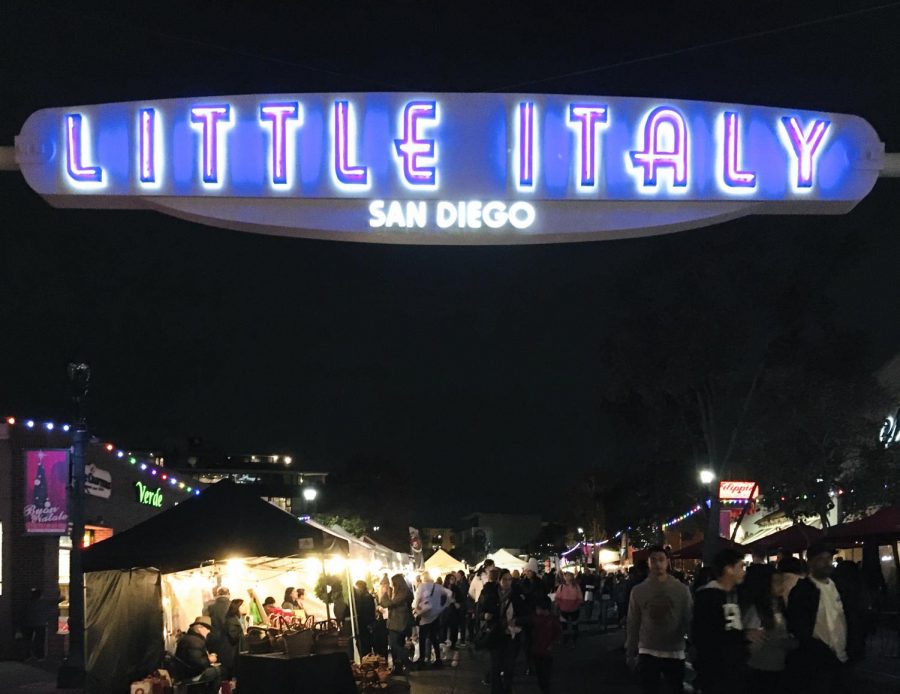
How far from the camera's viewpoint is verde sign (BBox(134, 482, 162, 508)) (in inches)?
1161

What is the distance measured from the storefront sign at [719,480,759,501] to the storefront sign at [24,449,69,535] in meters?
20.0

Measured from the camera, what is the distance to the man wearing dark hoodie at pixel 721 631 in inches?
314

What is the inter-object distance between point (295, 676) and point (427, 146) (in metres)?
6.12

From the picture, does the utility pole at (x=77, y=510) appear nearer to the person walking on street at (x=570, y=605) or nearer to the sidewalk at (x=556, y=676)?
the sidewalk at (x=556, y=676)

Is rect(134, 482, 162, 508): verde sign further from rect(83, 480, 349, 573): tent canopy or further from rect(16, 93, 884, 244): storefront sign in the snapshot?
rect(16, 93, 884, 244): storefront sign

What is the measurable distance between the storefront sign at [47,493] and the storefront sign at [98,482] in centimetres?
220

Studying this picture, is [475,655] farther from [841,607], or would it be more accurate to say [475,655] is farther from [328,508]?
[328,508]

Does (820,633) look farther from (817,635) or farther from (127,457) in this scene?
(127,457)

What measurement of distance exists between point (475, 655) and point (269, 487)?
4326 inches

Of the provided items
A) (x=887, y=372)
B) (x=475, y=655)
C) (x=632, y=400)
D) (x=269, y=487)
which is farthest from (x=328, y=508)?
(x=475, y=655)

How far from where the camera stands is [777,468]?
111 ft

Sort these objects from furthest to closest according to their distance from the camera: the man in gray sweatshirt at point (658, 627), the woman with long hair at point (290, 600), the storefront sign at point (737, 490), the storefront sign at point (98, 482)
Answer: the storefront sign at point (737, 490)
the storefront sign at point (98, 482)
the woman with long hair at point (290, 600)
the man in gray sweatshirt at point (658, 627)

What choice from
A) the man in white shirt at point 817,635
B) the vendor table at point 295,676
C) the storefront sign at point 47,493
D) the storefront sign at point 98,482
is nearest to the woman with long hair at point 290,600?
the storefront sign at point 47,493

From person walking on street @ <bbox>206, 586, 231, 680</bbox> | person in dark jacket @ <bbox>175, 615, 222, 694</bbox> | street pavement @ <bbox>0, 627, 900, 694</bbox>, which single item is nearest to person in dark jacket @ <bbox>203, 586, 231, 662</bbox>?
person walking on street @ <bbox>206, 586, 231, 680</bbox>
